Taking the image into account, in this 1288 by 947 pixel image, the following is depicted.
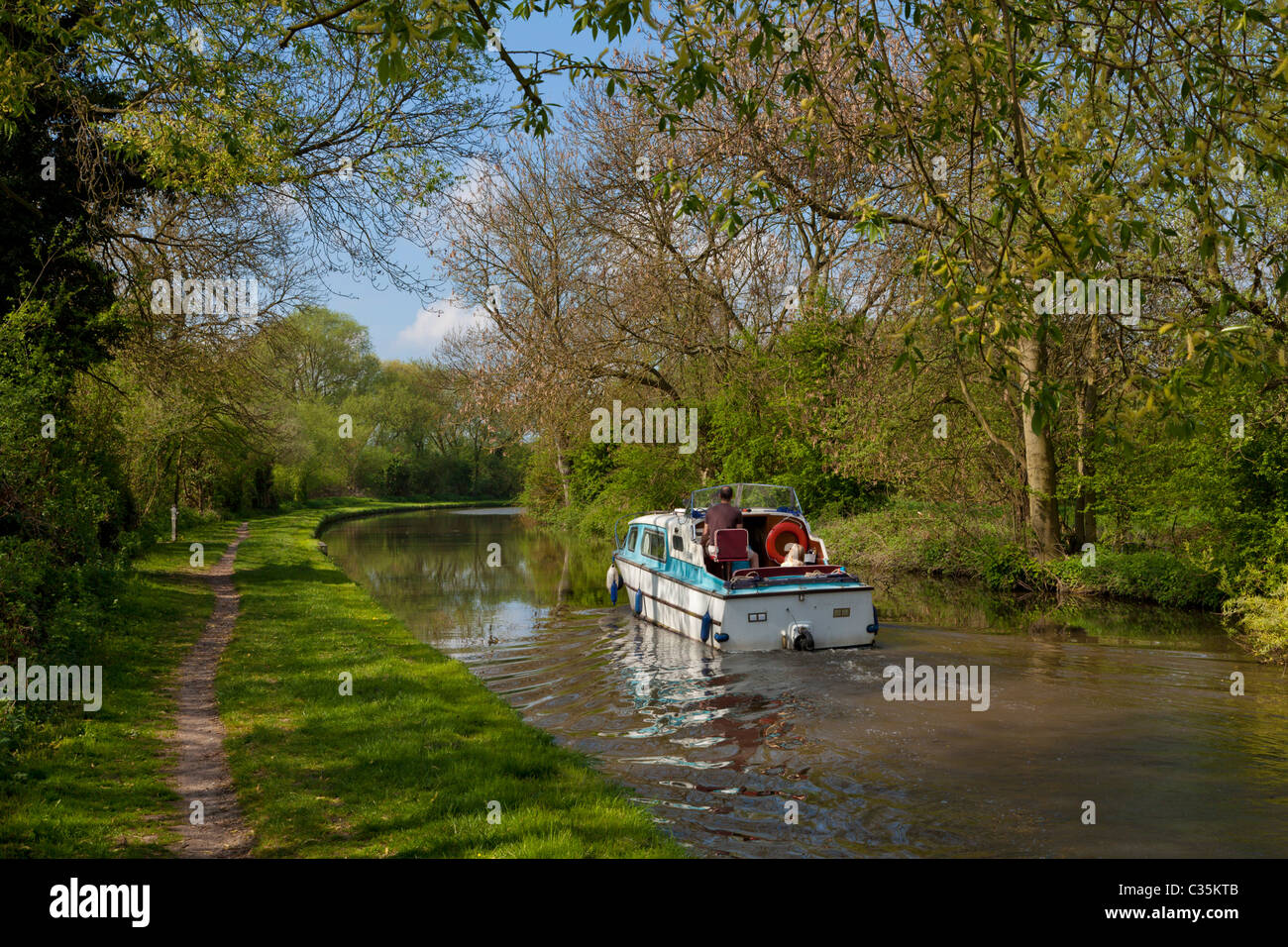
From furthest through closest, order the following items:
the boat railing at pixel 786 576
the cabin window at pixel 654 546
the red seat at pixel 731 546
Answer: the cabin window at pixel 654 546
the red seat at pixel 731 546
the boat railing at pixel 786 576

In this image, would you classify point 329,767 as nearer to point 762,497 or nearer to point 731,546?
point 731,546

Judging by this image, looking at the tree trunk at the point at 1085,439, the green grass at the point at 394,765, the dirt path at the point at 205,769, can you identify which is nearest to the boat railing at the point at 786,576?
the green grass at the point at 394,765

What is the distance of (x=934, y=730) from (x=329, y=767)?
21.3 feet

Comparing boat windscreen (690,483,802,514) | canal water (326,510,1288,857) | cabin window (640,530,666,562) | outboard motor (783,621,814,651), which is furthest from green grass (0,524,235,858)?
boat windscreen (690,483,802,514)

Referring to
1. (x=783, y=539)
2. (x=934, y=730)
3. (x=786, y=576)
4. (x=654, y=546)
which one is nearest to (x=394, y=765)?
(x=934, y=730)

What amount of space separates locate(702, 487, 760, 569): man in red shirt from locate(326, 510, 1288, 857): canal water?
1877 mm

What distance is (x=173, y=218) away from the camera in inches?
690

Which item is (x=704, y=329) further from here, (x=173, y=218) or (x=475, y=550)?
(x=173, y=218)

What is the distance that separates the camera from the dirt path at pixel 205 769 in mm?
6281

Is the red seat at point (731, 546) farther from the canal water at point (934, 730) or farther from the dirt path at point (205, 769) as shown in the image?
the dirt path at point (205, 769)

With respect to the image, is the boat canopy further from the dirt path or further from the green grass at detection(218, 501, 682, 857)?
the dirt path

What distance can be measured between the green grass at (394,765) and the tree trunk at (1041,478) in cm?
1363

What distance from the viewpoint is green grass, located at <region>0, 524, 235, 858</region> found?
6105 millimetres
